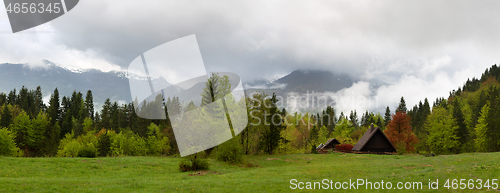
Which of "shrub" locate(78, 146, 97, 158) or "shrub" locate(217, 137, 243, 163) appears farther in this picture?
"shrub" locate(78, 146, 97, 158)

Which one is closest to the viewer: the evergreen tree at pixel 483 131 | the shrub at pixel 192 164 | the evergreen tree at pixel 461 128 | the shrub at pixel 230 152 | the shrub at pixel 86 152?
the shrub at pixel 192 164

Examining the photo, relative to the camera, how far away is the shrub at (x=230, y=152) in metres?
32.5

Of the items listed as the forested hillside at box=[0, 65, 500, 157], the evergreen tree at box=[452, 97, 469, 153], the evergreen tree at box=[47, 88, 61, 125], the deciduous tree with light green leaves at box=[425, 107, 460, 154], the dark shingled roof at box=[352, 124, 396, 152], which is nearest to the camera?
the forested hillside at box=[0, 65, 500, 157]

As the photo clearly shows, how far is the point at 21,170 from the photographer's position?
21.1 m

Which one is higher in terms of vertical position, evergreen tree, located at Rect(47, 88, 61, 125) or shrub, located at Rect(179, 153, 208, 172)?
evergreen tree, located at Rect(47, 88, 61, 125)

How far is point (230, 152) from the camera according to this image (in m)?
32.4

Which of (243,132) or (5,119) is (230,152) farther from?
(5,119)

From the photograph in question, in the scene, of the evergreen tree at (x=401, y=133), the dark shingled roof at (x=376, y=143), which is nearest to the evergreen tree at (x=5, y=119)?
the dark shingled roof at (x=376, y=143)

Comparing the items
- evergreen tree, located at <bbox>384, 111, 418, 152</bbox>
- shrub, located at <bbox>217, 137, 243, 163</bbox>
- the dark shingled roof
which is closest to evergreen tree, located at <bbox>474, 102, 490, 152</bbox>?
evergreen tree, located at <bbox>384, 111, 418, 152</bbox>

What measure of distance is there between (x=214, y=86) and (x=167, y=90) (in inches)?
1247

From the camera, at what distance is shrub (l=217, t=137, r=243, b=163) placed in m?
32.5

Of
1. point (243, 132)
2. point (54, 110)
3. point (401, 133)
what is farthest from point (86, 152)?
point (54, 110)

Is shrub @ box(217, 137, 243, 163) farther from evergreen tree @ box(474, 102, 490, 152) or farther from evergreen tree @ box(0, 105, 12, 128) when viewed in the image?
evergreen tree @ box(0, 105, 12, 128)

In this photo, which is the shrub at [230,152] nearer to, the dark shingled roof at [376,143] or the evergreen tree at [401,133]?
the dark shingled roof at [376,143]
